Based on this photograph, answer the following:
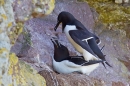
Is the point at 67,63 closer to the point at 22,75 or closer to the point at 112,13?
the point at 22,75

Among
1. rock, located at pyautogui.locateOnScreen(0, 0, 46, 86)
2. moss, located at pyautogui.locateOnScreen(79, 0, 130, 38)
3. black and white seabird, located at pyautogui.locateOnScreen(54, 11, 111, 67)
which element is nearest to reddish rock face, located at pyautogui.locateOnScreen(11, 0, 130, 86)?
moss, located at pyautogui.locateOnScreen(79, 0, 130, 38)

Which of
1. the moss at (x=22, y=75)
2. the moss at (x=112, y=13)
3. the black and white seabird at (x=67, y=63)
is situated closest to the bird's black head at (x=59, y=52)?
the black and white seabird at (x=67, y=63)

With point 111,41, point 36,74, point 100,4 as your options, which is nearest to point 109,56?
point 111,41

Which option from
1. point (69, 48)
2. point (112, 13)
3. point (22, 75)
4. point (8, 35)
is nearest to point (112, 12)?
point (112, 13)

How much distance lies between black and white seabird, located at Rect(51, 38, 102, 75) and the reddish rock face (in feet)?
0.26

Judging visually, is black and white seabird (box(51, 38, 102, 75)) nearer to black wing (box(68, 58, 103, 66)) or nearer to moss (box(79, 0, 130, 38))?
black wing (box(68, 58, 103, 66))

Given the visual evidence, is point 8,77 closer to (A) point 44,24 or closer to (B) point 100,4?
(A) point 44,24

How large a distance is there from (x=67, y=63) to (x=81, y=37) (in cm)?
24

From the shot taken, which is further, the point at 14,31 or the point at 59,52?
the point at 59,52

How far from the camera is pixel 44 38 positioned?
3.47 meters

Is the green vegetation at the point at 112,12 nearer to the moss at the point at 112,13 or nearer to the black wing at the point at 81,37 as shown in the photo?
the moss at the point at 112,13

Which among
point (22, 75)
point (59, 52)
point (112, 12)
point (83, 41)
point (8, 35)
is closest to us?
point (8, 35)

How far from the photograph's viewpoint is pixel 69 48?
3.60m

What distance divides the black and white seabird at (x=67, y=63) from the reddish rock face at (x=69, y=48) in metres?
0.08
